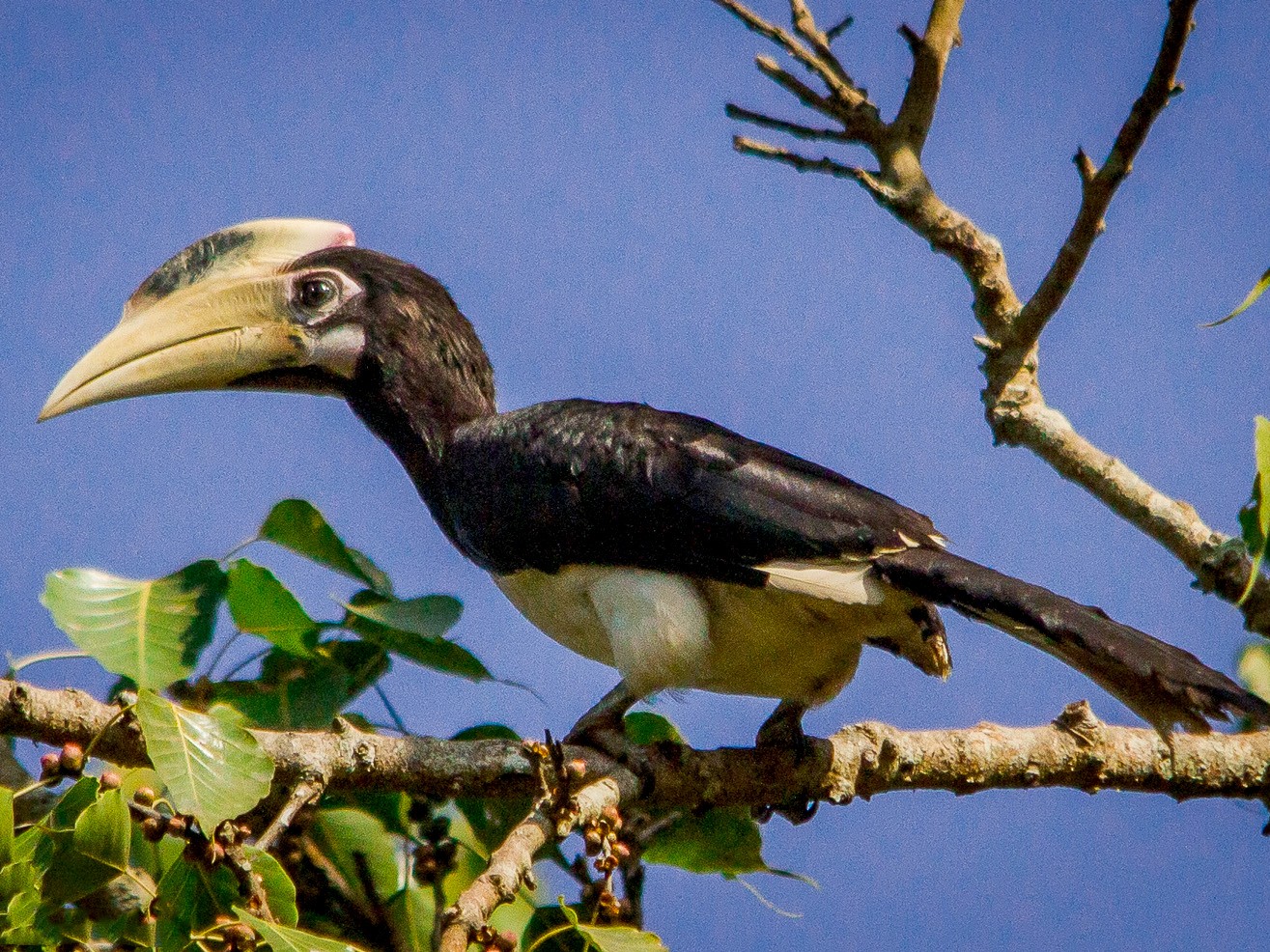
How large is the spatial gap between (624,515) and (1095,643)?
138cm

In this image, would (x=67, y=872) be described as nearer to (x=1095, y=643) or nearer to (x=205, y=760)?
(x=205, y=760)

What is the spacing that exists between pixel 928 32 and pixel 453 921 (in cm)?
310

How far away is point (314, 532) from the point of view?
392 centimetres

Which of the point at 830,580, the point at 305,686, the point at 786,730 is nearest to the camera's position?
the point at 305,686

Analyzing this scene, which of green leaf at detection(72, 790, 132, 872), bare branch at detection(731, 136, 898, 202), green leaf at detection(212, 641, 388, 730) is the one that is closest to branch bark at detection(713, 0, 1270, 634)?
bare branch at detection(731, 136, 898, 202)

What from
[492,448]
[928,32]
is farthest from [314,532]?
[928,32]

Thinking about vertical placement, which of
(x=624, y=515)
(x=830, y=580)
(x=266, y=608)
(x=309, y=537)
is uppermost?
(x=624, y=515)

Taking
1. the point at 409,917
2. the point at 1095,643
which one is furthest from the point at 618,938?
the point at 1095,643

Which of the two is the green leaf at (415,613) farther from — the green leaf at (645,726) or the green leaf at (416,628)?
the green leaf at (645,726)

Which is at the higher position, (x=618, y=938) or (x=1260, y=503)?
(x=1260, y=503)

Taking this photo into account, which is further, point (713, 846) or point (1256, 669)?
point (1256, 669)

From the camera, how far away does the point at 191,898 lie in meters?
2.57

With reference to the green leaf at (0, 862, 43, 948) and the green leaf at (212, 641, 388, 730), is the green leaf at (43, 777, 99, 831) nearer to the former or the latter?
the green leaf at (0, 862, 43, 948)

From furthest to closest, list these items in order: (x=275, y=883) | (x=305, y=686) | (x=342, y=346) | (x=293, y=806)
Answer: (x=342, y=346)
(x=305, y=686)
(x=293, y=806)
(x=275, y=883)
